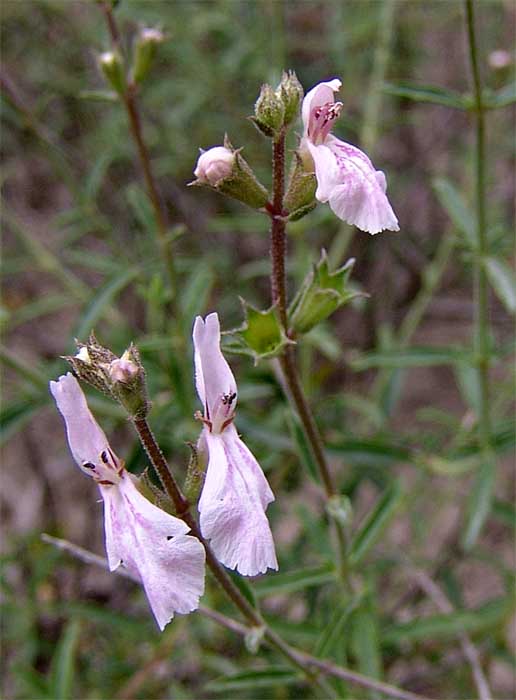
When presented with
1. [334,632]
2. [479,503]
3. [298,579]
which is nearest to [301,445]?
[298,579]

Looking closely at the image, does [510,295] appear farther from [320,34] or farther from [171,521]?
[320,34]

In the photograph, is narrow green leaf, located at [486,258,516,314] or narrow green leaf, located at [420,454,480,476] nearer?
narrow green leaf, located at [486,258,516,314]

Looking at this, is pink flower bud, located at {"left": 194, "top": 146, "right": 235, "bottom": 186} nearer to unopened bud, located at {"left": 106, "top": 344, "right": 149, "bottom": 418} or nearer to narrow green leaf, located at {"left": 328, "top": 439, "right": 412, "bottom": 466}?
unopened bud, located at {"left": 106, "top": 344, "right": 149, "bottom": 418}

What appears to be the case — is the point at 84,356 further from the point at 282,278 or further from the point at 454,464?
the point at 454,464

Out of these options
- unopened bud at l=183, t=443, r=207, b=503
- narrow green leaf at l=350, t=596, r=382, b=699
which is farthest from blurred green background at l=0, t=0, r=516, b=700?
unopened bud at l=183, t=443, r=207, b=503

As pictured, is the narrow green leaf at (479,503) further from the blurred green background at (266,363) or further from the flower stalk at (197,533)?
the flower stalk at (197,533)

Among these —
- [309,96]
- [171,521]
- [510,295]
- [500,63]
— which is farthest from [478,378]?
[171,521]

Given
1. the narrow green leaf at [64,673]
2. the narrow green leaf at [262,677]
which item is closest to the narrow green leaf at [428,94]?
the narrow green leaf at [262,677]
